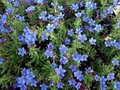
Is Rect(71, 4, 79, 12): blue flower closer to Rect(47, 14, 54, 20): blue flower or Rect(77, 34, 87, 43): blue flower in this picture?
Rect(47, 14, 54, 20): blue flower

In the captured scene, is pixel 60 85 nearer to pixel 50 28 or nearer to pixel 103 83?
pixel 103 83

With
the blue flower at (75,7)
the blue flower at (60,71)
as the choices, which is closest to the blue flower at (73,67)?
the blue flower at (60,71)

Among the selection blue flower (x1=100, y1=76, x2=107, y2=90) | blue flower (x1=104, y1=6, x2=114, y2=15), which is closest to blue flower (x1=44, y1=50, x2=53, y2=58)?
blue flower (x1=100, y1=76, x2=107, y2=90)

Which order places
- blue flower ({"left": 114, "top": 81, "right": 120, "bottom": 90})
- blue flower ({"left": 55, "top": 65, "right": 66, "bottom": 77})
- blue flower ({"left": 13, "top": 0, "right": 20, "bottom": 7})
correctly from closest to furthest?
blue flower ({"left": 55, "top": 65, "right": 66, "bottom": 77}) → blue flower ({"left": 114, "top": 81, "right": 120, "bottom": 90}) → blue flower ({"left": 13, "top": 0, "right": 20, "bottom": 7})

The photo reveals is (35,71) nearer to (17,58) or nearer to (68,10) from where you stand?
(17,58)

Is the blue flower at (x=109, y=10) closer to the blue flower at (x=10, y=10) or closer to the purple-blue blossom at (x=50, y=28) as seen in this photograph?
the purple-blue blossom at (x=50, y=28)

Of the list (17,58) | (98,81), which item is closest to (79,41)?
(98,81)

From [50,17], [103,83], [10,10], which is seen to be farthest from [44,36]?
[103,83]

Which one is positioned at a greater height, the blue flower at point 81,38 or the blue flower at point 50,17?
the blue flower at point 50,17
